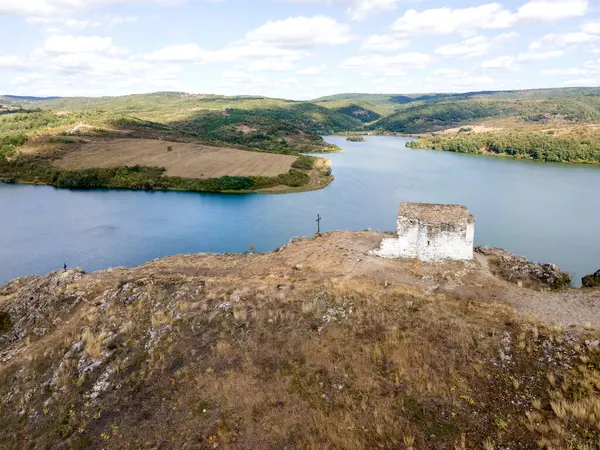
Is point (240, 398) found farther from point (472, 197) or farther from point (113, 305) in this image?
point (472, 197)

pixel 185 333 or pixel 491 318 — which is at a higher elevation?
pixel 491 318

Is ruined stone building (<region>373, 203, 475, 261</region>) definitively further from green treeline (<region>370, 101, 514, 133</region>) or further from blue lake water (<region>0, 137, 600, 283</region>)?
green treeline (<region>370, 101, 514, 133</region>)

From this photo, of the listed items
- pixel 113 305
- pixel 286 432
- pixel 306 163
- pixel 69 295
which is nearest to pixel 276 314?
pixel 286 432

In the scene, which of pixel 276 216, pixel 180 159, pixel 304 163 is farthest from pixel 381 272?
pixel 180 159

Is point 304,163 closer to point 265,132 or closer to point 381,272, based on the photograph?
point 265,132

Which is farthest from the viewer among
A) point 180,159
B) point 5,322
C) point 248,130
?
point 248,130

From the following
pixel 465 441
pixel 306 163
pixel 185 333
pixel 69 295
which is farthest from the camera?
pixel 306 163
